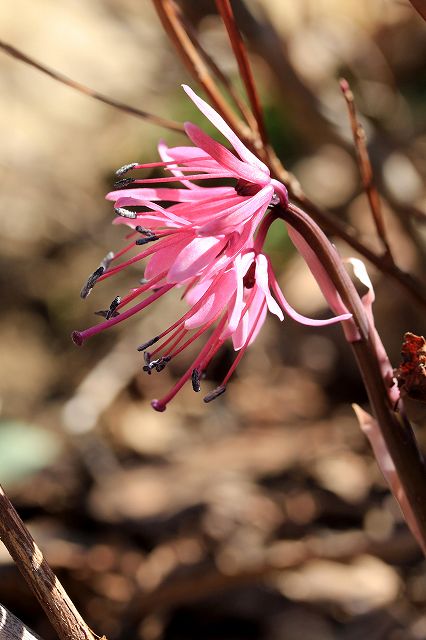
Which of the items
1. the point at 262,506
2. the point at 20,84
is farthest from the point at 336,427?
the point at 20,84

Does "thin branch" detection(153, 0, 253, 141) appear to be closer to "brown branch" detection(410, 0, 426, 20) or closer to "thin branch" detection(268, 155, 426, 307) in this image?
"thin branch" detection(268, 155, 426, 307)

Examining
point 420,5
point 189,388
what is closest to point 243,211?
point 420,5

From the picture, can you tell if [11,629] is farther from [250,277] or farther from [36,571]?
[250,277]

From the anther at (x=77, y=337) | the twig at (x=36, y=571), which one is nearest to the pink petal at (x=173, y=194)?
the anther at (x=77, y=337)

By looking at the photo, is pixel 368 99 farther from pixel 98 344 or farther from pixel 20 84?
pixel 20 84

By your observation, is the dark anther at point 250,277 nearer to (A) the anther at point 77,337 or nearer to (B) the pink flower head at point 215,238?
(B) the pink flower head at point 215,238

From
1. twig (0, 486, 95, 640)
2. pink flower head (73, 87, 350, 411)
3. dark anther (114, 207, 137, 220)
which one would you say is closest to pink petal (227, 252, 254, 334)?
pink flower head (73, 87, 350, 411)
